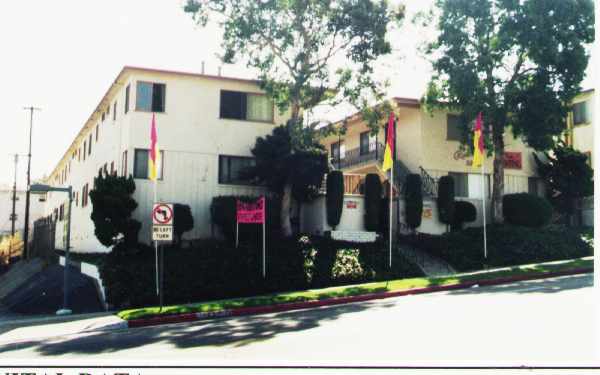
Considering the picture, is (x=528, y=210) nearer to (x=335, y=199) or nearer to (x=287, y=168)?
(x=335, y=199)

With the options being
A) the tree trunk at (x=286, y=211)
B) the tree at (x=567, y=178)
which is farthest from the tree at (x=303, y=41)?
the tree at (x=567, y=178)

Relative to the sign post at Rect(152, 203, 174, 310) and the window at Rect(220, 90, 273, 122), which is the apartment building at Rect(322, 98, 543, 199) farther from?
the sign post at Rect(152, 203, 174, 310)

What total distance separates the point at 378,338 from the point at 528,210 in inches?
775

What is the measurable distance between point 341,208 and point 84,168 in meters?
19.0

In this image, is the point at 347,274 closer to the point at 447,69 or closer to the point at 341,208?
the point at 341,208

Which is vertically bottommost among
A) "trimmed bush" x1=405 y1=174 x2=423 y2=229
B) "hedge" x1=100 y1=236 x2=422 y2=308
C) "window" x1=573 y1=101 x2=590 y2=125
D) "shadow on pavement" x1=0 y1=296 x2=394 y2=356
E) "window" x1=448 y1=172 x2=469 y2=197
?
"shadow on pavement" x1=0 y1=296 x2=394 y2=356

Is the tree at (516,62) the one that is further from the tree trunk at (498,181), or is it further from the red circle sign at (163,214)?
the red circle sign at (163,214)

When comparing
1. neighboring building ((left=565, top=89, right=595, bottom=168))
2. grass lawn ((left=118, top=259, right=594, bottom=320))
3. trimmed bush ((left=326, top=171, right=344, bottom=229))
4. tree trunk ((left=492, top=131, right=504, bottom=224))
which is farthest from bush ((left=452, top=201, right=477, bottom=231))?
neighboring building ((left=565, top=89, right=595, bottom=168))

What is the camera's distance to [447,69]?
27.3m

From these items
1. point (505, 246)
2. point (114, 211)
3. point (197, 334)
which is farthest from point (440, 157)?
point (197, 334)

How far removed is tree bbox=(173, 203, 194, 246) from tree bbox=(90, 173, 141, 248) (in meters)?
1.41

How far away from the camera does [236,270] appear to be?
67.5 feet

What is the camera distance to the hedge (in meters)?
19.3

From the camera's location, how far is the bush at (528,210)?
27.6 metres
